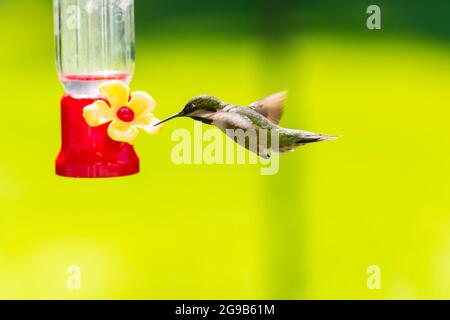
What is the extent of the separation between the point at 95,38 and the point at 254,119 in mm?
650

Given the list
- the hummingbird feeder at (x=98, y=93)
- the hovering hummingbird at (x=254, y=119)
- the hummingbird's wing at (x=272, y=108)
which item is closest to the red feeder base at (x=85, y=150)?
the hummingbird feeder at (x=98, y=93)

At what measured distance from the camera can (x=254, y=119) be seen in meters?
2.03

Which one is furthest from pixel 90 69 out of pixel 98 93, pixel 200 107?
pixel 200 107

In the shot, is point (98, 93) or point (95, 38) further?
point (95, 38)

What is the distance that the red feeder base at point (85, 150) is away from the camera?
6.84 feet

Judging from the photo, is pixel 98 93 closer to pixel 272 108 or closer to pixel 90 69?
pixel 90 69

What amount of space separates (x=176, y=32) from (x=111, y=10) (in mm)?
545

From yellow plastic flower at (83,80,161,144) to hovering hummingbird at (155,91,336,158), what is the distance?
6 centimetres

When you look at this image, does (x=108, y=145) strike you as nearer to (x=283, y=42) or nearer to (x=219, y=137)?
(x=219, y=137)

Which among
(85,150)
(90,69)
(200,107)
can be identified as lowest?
(85,150)

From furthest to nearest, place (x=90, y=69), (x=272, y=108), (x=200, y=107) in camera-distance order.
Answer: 1. (x=90, y=69)
2. (x=272, y=108)
3. (x=200, y=107)

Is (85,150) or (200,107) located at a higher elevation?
(200,107)

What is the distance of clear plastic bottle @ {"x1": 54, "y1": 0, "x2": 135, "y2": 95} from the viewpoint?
2314mm

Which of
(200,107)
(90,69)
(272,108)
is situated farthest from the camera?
(90,69)
